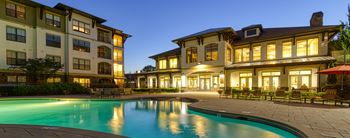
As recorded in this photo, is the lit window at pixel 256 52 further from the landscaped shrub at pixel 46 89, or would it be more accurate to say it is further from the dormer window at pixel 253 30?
the landscaped shrub at pixel 46 89

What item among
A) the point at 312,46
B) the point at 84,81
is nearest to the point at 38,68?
the point at 84,81

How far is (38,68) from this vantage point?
18.7 metres

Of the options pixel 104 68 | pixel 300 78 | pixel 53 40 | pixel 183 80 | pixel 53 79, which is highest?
pixel 53 40

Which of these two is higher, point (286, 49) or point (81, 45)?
point (81, 45)

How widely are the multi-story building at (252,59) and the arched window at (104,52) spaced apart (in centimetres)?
879

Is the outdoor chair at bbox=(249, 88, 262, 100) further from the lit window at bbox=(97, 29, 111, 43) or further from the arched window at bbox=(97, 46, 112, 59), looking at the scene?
the lit window at bbox=(97, 29, 111, 43)

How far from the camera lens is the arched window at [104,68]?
28.4 meters

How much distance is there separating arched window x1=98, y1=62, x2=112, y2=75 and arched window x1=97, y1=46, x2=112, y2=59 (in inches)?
47.3

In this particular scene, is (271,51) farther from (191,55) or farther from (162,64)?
(162,64)

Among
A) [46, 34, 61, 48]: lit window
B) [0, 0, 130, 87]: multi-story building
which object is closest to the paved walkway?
[0, 0, 130, 87]: multi-story building

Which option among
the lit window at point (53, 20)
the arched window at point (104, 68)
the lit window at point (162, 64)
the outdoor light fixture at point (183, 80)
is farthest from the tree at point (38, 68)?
the outdoor light fixture at point (183, 80)

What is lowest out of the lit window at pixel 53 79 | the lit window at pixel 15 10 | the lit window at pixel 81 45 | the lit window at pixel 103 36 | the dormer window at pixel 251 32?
the lit window at pixel 53 79

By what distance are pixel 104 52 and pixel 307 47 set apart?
28.0 metres

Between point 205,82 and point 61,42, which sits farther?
point 205,82
